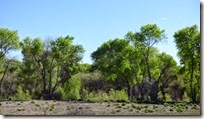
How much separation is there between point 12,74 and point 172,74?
10.9ft

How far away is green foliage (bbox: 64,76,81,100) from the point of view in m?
7.79

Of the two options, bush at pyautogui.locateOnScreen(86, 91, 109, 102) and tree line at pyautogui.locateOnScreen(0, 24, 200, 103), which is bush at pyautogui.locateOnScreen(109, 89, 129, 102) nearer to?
tree line at pyautogui.locateOnScreen(0, 24, 200, 103)

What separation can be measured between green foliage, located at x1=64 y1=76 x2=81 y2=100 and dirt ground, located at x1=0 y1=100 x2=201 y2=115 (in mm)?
896

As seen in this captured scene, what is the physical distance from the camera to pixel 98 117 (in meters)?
6.04

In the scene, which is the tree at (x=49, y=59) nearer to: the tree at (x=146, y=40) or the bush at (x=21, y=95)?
the bush at (x=21, y=95)

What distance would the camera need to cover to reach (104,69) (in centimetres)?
841

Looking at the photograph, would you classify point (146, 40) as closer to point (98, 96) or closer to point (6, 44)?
point (98, 96)

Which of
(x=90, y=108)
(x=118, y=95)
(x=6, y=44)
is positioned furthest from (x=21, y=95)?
(x=90, y=108)

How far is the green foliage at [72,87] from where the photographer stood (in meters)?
7.79

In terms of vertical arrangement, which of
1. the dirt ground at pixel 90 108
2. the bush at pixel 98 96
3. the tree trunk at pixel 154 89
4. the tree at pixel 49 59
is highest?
the tree at pixel 49 59

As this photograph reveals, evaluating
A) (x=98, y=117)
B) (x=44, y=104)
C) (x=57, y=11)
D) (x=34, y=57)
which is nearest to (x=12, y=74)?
(x=34, y=57)

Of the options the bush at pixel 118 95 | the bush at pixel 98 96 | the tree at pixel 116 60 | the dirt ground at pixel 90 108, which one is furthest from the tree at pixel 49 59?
the bush at pixel 118 95

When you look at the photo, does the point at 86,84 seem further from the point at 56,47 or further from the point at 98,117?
the point at 98,117

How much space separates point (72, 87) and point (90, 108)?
6.36 ft
